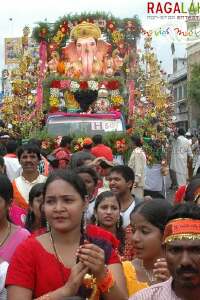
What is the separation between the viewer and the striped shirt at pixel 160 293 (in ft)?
8.64

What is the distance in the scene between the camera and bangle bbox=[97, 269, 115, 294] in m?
3.07

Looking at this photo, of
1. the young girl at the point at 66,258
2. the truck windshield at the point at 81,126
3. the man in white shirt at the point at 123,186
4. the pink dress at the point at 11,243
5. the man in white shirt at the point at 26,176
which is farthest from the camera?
the truck windshield at the point at 81,126

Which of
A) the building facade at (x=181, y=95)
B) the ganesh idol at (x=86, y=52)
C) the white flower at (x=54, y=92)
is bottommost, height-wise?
the building facade at (x=181, y=95)

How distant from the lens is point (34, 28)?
84.2 feet

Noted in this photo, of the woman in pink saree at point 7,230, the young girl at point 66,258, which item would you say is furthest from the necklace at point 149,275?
the woman in pink saree at point 7,230

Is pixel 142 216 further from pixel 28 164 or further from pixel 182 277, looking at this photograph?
pixel 28 164

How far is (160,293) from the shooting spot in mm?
2672

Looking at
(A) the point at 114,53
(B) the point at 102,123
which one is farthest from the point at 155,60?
(B) the point at 102,123

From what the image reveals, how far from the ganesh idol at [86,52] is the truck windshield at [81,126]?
31.0 feet

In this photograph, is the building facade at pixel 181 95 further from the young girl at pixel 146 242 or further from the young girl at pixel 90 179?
the young girl at pixel 146 242

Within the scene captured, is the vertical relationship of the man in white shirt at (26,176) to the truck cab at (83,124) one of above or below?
above

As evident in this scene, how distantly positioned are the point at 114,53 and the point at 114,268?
74.6 feet

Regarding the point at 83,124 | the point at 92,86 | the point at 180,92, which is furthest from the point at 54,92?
the point at 180,92

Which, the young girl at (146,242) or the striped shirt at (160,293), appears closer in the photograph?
the striped shirt at (160,293)
